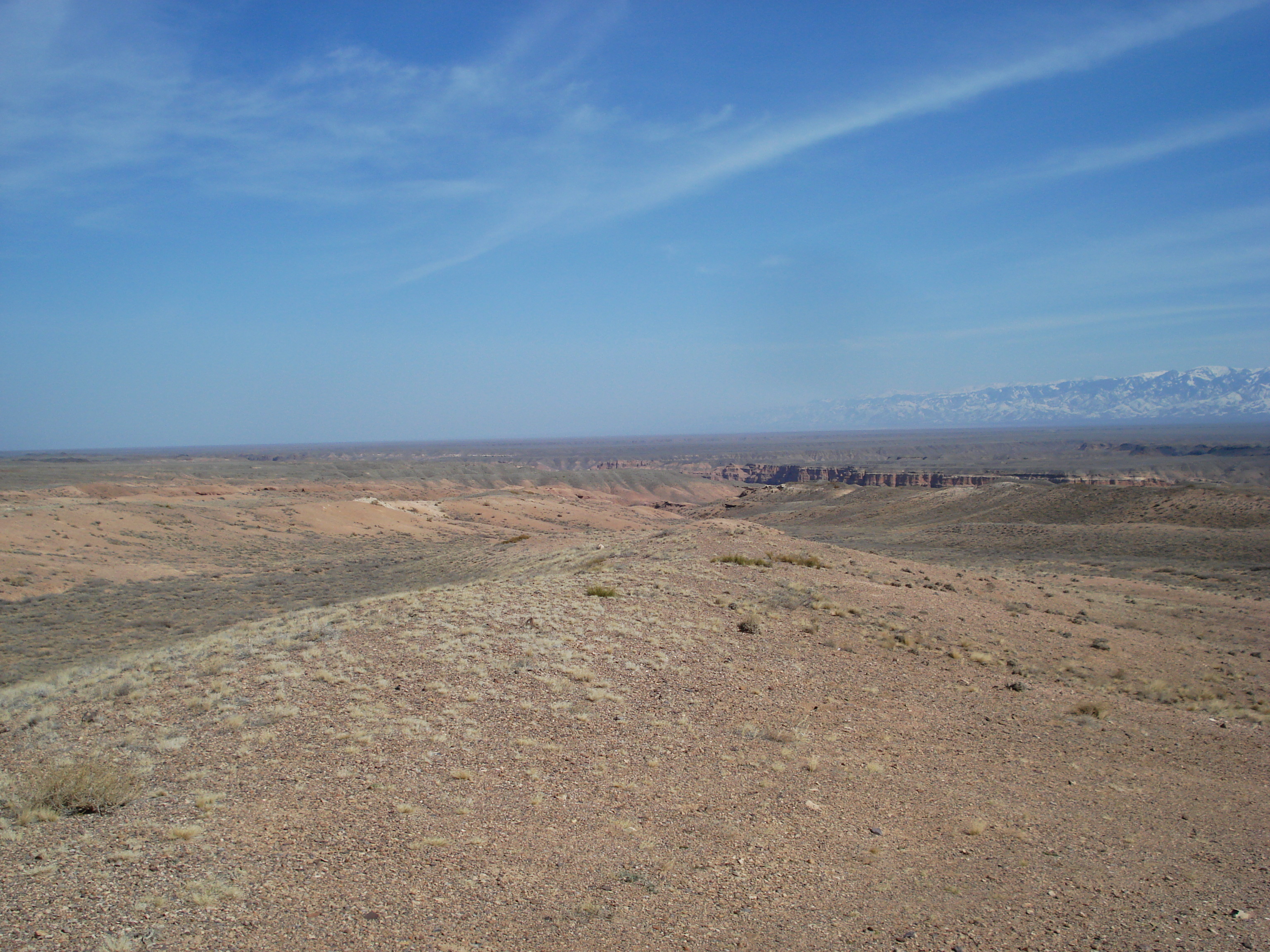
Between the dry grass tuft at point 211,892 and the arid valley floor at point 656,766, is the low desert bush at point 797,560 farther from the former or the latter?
the dry grass tuft at point 211,892

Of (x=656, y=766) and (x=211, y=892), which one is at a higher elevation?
(x=211, y=892)

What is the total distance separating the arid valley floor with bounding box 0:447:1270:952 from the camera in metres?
6.29

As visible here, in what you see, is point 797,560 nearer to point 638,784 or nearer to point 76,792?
point 638,784

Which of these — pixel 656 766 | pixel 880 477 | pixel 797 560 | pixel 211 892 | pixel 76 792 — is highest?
pixel 797 560

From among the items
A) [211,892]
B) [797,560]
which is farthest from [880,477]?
[211,892]

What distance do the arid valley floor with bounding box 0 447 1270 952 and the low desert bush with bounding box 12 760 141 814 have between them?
0.06 m

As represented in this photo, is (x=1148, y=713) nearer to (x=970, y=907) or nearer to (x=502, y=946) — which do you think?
(x=970, y=907)

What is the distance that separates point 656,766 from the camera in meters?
9.52

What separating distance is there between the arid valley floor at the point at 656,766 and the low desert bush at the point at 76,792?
6cm

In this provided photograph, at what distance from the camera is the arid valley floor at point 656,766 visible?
629 centimetres

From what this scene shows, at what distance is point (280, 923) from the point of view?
5.89 m

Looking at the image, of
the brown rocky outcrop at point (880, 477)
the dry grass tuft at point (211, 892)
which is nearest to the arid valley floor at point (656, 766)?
the dry grass tuft at point (211, 892)

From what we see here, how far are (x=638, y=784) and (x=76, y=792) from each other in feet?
20.5

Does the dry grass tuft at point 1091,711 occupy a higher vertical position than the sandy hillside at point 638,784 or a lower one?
lower
